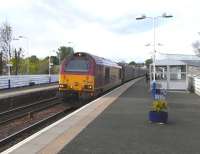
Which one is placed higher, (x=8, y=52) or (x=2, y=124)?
(x=8, y=52)

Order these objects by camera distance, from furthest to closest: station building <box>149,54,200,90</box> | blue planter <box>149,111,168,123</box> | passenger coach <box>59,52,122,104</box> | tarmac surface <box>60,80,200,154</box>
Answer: station building <box>149,54,200,90</box>
passenger coach <box>59,52,122,104</box>
blue planter <box>149,111,168,123</box>
tarmac surface <box>60,80,200,154</box>

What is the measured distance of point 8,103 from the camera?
2584 centimetres

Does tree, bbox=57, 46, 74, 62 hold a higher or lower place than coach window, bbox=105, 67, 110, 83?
higher

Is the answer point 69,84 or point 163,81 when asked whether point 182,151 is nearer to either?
point 69,84

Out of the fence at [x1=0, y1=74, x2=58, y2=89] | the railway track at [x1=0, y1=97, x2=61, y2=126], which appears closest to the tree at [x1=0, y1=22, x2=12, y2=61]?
the fence at [x1=0, y1=74, x2=58, y2=89]

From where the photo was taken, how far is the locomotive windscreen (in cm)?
2616

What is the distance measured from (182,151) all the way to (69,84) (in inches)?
658

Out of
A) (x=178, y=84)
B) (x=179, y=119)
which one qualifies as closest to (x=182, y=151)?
(x=179, y=119)

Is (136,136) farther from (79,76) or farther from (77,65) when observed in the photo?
(77,65)

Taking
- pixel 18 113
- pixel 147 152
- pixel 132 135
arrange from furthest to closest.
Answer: pixel 18 113 → pixel 132 135 → pixel 147 152

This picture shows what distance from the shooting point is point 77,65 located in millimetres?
26328

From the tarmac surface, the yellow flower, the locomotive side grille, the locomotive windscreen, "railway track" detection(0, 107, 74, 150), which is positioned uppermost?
the locomotive windscreen

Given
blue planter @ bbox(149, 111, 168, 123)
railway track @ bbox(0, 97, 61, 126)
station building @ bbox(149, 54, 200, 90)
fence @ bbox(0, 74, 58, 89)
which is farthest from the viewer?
fence @ bbox(0, 74, 58, 89)

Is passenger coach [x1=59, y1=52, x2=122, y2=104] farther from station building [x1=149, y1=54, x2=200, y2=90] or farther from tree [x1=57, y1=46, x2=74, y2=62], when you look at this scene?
tree [x1=57, y1=46, x2=74, y2=62]
